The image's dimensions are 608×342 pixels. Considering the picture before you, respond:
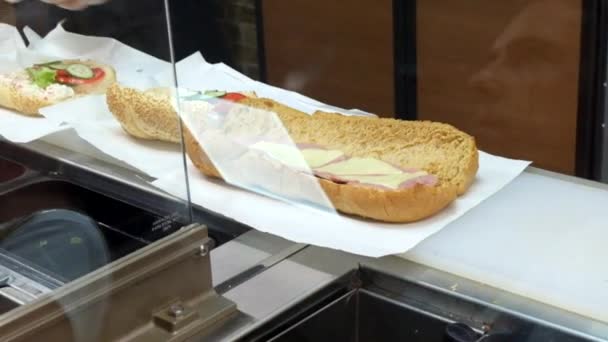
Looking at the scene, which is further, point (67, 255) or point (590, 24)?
point (590, 24)

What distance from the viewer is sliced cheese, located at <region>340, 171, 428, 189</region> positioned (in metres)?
0.96

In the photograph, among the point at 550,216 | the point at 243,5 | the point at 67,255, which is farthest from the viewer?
the point at 243,5

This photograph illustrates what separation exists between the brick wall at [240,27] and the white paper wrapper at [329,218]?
4.71 ft

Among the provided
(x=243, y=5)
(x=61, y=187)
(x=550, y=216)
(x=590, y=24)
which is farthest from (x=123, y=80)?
(x=243, y=5)

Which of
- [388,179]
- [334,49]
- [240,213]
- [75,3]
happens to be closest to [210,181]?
[240,213]

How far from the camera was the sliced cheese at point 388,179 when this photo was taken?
958 millimetres

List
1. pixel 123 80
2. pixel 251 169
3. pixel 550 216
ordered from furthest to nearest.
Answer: pixel 123 80 → pixel 251 169 → pixel 550 216

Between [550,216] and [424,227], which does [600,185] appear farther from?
[424,227]

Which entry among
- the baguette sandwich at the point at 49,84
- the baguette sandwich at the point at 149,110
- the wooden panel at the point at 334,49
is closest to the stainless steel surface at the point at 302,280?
the baguette sandwich at the point at 149,110

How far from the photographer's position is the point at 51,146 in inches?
41.6

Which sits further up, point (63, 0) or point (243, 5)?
point (63, 0)

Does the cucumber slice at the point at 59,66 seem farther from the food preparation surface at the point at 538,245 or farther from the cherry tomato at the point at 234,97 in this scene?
the food preparation surface at the point at 538,245

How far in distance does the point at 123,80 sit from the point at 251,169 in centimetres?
24

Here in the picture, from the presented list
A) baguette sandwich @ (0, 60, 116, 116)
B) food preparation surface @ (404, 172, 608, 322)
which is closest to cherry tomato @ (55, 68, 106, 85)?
baguette sandwich @ (0, 60, 116, 116)
